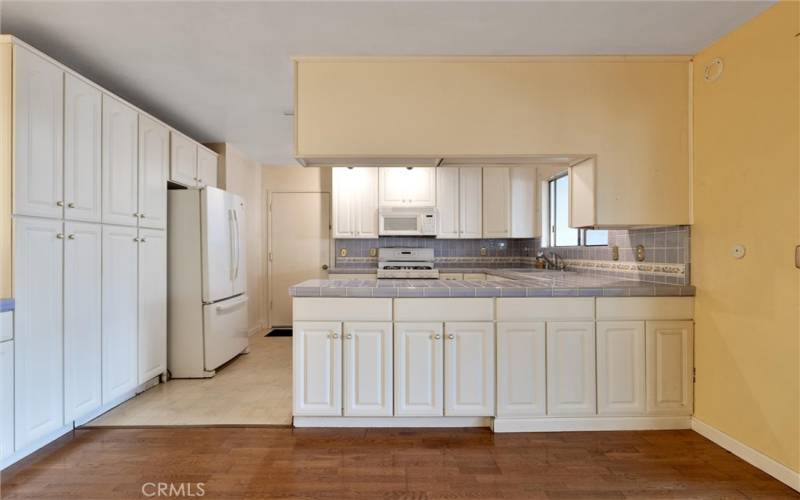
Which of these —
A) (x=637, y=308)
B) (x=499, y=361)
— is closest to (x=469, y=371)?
(x=499, y=361)

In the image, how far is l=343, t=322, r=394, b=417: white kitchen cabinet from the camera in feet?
8.05

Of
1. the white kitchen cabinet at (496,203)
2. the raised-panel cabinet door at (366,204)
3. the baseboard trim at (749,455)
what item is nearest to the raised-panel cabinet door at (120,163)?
the raised-panel cabinet door at (366,204)

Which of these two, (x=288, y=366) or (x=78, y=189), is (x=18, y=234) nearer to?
(x=78, y=189)

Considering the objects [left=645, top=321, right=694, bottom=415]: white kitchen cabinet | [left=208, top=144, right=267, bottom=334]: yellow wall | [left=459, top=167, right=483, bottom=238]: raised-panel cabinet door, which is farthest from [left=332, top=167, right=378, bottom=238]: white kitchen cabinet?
[left=645, top=321, right=694, bottom=415]: white kitchen cabinet

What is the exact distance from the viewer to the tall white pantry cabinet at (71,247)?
2.04m

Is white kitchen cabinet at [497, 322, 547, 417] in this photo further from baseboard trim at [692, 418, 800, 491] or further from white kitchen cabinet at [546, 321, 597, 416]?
baseboard trim at [692, 418, 800, 491]

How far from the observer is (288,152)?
194 inches

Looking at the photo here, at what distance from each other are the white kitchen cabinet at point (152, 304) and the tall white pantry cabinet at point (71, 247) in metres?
0.01

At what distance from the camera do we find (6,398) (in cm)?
198

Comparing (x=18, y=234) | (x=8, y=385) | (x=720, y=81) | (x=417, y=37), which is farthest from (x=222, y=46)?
(x=720, y=81)

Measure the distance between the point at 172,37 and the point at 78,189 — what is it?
107 centimetres

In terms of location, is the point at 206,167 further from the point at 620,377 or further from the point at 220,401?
the point at 620,377

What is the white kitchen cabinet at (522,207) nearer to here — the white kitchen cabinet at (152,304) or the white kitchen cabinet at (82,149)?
the white kitchen cabinet at (152,304)

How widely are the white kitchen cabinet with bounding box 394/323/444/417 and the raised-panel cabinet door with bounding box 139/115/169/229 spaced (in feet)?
7.25
